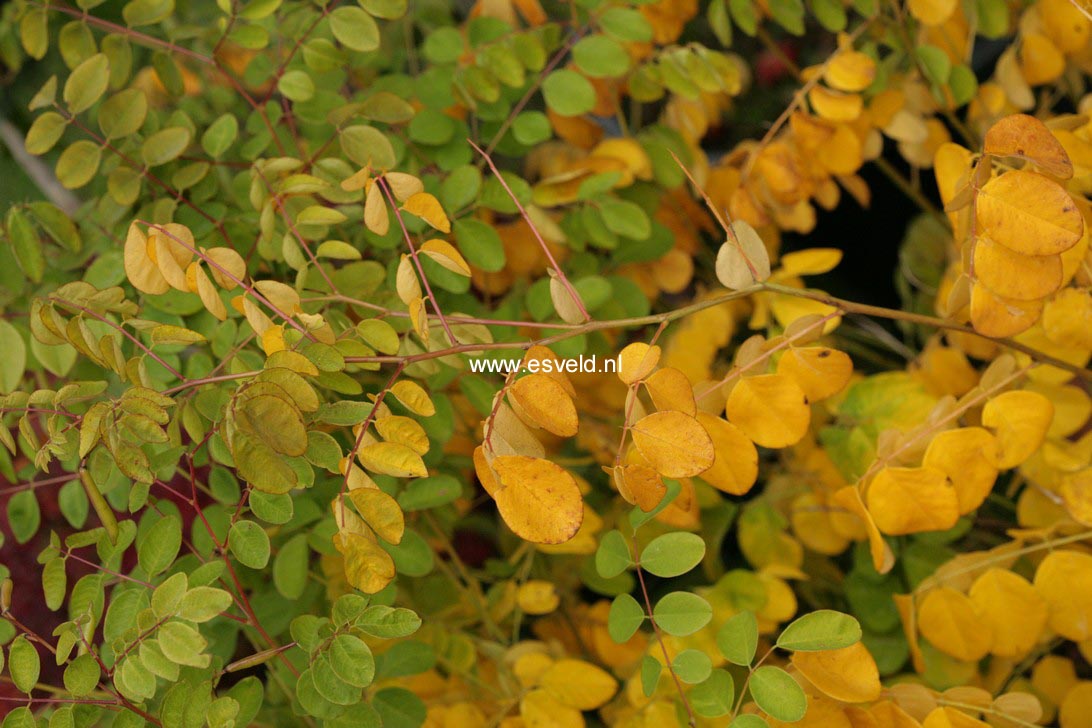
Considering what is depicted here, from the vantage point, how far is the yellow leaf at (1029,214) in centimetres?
53

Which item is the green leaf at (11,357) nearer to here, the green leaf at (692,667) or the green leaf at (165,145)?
the green leaf at (165,145)

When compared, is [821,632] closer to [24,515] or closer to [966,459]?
[966,459]

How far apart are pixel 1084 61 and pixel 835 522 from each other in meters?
0.56

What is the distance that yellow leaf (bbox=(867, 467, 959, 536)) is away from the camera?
2.08 feet

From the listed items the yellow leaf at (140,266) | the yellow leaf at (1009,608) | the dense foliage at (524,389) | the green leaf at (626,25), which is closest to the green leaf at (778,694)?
the dense foliage at (524,389)

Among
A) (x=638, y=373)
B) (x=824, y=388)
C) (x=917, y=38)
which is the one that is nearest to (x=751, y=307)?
(x=917, y=38)

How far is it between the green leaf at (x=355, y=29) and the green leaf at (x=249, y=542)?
1.31 feet

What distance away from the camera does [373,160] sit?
2.40 ft

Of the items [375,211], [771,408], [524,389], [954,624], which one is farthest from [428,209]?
[954,624]

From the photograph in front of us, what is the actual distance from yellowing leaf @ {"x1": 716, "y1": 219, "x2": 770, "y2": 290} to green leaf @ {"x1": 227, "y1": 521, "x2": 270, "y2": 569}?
0.31 m

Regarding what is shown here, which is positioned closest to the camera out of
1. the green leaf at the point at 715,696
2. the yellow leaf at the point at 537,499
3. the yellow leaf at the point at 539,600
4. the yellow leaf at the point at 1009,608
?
the yellow leaf at the point at 537,499

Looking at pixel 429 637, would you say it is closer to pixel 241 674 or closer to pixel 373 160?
pixel 241 674

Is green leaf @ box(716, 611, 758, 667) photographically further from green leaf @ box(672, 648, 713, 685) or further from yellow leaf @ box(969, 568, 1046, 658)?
yellow leaf @ box(969, 568, 1046, 658)

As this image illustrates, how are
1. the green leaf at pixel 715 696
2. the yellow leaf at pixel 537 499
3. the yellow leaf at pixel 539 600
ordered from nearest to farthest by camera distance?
1. the yellow leaf at pixel 537 499
2. the green leaf at pixel 715 696
3. the yellow leaf at pixel 539 600
